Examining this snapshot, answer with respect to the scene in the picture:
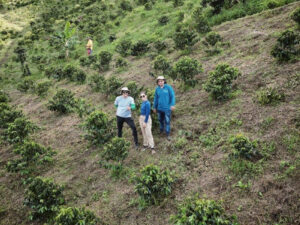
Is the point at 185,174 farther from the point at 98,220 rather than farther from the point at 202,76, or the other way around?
the point at 202,76

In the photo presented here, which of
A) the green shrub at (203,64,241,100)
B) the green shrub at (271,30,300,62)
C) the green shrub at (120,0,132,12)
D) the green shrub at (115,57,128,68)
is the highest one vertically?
the green shrub at (120,0,132,12)

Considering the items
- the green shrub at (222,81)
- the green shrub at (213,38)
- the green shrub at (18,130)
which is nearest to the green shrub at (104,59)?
the green shrub at (213,38)

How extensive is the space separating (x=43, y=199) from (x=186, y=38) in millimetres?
11306

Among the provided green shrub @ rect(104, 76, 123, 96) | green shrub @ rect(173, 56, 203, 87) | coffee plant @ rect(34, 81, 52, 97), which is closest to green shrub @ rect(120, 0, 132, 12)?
coffee plant @ rect(34, 81, 52, 97)

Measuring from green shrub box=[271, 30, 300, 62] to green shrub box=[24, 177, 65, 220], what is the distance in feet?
29.1

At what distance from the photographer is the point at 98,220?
535 centimetres

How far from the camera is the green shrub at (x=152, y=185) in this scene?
532cm

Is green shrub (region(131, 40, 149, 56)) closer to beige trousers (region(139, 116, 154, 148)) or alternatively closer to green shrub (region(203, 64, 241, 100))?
green shrub (region(203, 64, 241, 100))

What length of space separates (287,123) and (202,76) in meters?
5.24

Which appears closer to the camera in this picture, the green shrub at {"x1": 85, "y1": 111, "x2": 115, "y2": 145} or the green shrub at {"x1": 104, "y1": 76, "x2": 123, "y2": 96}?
the green shrub at {"x1": 85, "y1": 111, "x2": 115, "y2": 145}

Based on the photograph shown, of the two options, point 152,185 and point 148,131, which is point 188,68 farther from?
point 152,185

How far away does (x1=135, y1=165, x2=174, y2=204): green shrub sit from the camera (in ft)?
17.5

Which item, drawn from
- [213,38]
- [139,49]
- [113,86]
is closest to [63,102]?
[113,86]

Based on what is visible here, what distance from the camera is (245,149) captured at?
219 inches
